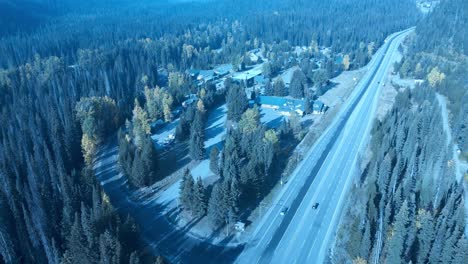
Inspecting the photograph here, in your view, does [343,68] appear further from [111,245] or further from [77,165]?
[111,245]

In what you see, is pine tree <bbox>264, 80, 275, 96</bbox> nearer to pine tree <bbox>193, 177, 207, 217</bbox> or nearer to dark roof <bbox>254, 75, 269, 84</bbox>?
dark roof <bbox>254, 75, 269, 84</bbox>

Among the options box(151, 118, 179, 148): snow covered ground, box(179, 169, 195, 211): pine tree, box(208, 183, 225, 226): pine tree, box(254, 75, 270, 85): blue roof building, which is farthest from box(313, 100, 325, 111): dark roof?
box(208, 183, 225, 226): pine tree

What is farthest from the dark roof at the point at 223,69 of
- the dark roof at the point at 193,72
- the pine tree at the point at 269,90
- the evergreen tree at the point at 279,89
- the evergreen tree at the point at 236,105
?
the evergreen tree at the point at 236,105

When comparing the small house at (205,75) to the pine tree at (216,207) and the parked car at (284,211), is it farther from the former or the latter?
the pine tree at (216,207)

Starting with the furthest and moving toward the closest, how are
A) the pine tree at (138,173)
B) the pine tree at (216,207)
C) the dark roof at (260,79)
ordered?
the dark roof at (260,79) → the pine tree at (138,173) → the pine tree at (216,207)

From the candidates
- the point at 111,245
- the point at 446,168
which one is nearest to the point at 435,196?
the point at 446,168

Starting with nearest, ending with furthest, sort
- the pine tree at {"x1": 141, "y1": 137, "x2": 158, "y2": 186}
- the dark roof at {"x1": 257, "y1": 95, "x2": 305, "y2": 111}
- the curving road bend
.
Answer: the curving road bend < the pine tree at {"x1": 141, "y1": 137, "x2": 158, "y2": 186} < the dark roof at {"x1": 257, "y1": 95, "x2": 305, "y2": 111}
